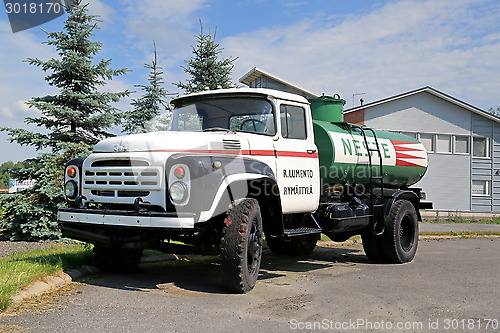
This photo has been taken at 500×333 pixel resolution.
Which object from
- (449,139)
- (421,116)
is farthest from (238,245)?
(449,139)

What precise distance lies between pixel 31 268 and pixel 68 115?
7.00 m

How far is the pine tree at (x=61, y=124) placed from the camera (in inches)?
446

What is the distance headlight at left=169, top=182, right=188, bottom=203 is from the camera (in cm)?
545

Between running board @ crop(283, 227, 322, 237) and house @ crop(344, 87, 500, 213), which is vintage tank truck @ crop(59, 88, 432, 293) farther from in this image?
house @ crop(344, 87, 500, 213)

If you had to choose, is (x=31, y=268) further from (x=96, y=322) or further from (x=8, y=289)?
(x=96, y=322)

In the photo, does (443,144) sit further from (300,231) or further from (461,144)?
(300,231)

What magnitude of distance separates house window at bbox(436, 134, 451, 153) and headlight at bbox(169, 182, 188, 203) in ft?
81.6

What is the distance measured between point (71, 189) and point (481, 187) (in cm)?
2718

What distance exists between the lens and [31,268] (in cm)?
618

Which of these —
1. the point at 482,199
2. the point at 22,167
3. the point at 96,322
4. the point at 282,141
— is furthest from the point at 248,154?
the point at 482,199

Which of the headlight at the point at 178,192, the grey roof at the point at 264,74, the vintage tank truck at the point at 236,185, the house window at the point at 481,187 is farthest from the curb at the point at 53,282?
the house window at the point at 481,187

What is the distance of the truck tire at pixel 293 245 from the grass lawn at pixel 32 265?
146 inches
